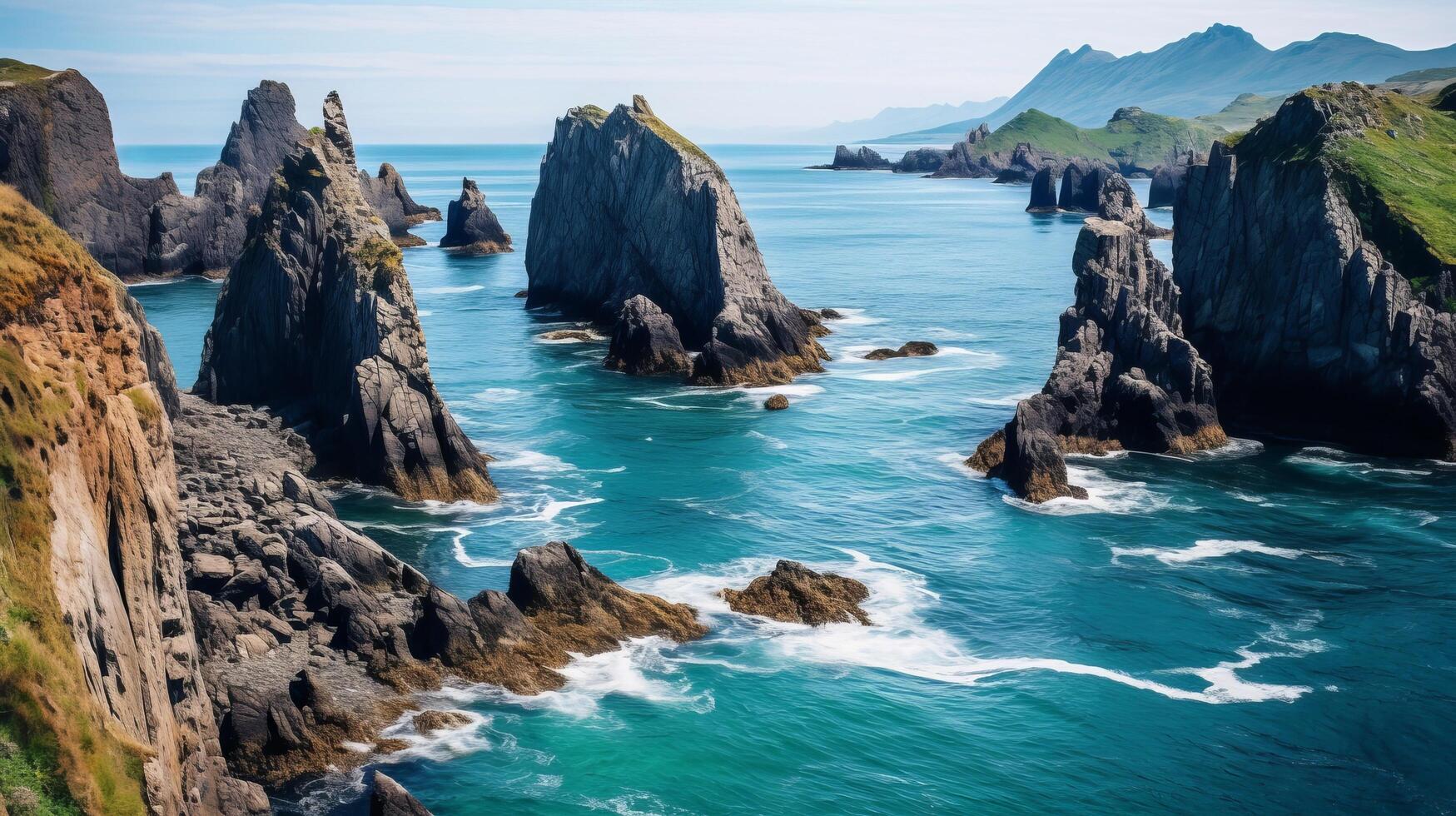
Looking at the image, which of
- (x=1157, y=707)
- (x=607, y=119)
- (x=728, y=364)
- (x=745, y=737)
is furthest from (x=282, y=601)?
(x=607, y=119)

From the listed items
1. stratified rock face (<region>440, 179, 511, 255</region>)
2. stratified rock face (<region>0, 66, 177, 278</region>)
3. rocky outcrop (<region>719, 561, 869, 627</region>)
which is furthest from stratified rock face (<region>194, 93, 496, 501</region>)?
stratified rock face (<region>440, 179, 511, 255</region>)

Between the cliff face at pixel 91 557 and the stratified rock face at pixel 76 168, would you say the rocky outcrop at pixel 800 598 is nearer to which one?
the cliff face at pixel 91 557

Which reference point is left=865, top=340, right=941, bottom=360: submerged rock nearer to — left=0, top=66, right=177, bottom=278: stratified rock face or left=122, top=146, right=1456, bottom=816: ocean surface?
left=122, top=146, right=1456, bottom=816: ocean surface

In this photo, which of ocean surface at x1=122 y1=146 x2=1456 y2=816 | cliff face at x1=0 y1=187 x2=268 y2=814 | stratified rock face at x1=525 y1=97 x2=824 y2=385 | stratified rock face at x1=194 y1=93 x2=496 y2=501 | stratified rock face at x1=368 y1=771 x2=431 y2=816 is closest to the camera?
cliff face at x1=0 y1=187 x2=268 y2=814

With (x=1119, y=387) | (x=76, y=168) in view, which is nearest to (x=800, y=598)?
(x=1119, y=387)

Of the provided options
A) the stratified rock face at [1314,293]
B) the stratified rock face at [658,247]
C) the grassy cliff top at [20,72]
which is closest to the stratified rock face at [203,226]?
the grassy cliff top at [20,72]

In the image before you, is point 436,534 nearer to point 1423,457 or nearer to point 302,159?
point 302,159

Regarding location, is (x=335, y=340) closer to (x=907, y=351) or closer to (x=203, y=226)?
(x=907, y=351)
